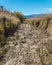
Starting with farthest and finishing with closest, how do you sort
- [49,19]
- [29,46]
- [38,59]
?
[49,19] < [29,46] < [38,59]

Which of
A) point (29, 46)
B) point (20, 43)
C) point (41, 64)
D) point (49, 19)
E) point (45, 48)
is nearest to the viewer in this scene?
point (41, 64)

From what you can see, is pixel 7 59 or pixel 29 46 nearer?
pixel 7 59

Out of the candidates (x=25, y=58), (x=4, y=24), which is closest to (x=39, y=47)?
(x=25, y=58)

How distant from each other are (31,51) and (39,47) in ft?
4.16

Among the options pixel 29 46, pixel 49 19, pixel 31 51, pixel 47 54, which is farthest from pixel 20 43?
pixel 49 19

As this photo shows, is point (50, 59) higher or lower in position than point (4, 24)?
lower

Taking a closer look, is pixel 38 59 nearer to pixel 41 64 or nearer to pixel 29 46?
pixel 41 64

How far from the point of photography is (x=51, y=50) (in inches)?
586

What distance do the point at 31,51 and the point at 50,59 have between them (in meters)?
2.21

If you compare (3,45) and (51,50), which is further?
(3,45)

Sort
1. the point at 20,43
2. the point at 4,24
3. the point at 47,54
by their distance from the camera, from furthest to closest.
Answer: the point at 4,24 → the point at 20,43 → the point at 47,54

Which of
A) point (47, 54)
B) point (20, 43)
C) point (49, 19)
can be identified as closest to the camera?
point (47, 54)

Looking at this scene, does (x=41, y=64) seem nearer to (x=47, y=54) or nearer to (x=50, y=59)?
(x=50, y=59)

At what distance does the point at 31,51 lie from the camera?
15.0m
